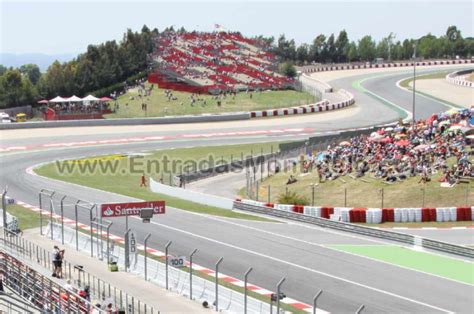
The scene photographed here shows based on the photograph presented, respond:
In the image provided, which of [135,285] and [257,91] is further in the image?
[257,91]

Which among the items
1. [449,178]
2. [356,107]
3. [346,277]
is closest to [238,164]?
[449,178]

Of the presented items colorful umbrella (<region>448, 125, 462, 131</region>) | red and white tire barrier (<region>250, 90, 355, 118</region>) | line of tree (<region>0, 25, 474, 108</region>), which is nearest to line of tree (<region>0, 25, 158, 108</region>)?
line of tree (<region>0, 25, 474, 108</region>)

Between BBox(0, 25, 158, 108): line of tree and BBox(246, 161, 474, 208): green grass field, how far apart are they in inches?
1761

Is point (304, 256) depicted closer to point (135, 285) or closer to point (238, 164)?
point (135, 285)

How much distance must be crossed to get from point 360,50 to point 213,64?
215 ft

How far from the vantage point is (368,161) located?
134 ft

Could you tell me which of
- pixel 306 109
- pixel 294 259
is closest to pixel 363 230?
pixel 294 259

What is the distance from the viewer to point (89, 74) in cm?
8569

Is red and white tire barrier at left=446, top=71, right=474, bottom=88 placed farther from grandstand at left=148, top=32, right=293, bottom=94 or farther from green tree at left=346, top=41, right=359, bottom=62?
green tree at left=346, top=41, right=359, bottom=62

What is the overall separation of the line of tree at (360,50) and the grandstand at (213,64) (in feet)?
137

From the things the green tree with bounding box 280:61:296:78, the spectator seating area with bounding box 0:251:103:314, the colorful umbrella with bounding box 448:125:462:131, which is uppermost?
the green tree with bounding box 280:61:296:78

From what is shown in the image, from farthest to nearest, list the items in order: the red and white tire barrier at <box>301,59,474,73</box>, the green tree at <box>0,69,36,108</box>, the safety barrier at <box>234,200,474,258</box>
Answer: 1. the red and white tire barrier at <box>301,59,474,73</box>
2. the green tree at <box>0,69,36,108</box>
3. the safety barrier at <box>234,200,474,258</box>

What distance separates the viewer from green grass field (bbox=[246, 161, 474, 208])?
34.0 meters

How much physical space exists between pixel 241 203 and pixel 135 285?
511 inches
